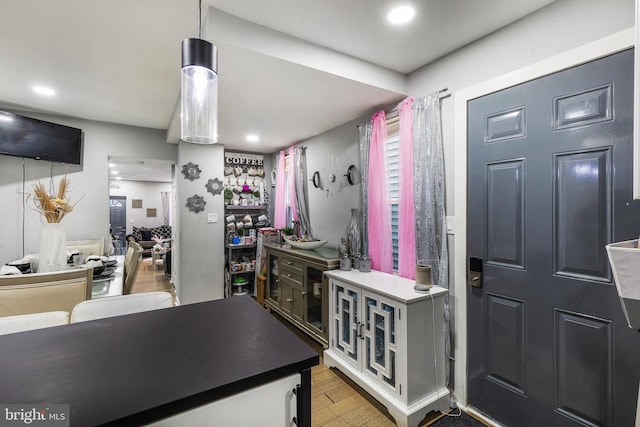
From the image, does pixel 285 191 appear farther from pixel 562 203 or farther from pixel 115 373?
pixel 115 373

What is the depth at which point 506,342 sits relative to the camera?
169 cm

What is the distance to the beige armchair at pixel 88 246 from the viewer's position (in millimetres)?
3265

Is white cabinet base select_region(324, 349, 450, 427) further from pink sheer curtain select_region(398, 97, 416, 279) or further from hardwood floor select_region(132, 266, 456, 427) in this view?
pink sheer curtain select_region(398, 97, 416, 279)

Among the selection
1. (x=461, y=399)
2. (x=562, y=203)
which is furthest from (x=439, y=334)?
(x=562, y=203)

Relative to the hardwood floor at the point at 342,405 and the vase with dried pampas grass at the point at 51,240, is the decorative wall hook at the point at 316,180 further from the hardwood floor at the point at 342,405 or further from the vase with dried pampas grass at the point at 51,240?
the vase with dried pampas grass at the point at 51,240

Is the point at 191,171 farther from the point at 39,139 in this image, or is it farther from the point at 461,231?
the point at 461,231

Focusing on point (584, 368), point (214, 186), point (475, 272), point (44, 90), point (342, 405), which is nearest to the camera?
point (584, 368)

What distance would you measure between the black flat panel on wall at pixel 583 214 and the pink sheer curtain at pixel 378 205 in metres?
1.14

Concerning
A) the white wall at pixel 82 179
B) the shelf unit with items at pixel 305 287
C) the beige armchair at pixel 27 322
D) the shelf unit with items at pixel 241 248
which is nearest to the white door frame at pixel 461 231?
the shelf unit with items at pixel 305 287

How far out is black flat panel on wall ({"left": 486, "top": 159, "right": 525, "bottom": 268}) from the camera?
1.64 m

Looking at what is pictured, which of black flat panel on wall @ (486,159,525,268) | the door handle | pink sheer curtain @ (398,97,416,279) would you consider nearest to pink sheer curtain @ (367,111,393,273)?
pink sheer curtain @ (398,97,416,279)

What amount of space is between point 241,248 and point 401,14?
11.8ft

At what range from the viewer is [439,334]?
75.5 inches

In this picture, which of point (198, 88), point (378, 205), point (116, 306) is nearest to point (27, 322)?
point (116, 306)
